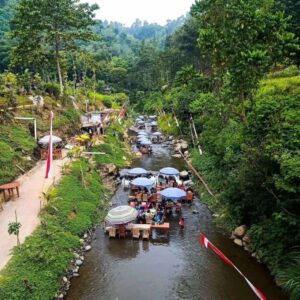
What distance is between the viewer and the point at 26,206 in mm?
24688

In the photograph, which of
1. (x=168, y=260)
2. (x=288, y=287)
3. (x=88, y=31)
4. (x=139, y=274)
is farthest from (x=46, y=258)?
(x=88, y=31)

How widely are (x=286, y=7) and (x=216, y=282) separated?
3673cm

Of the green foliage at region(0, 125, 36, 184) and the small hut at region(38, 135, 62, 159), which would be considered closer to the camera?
the green foliage at region(0, 125, 36, 184)

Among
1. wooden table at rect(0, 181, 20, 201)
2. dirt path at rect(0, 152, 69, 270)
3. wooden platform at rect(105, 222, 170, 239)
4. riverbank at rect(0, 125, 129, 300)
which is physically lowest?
wooden platform at rect(105, 222, 170, 239)

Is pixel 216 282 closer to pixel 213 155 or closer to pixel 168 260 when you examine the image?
pixel 168 260

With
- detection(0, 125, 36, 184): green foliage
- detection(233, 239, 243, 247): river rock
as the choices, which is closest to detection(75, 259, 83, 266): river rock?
detection(0, 125, 36, 184): green foliage

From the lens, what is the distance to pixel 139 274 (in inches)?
Answer: 792

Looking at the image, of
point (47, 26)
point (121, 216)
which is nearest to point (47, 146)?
point (121, 216)

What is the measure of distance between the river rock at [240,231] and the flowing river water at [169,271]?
0.76 m

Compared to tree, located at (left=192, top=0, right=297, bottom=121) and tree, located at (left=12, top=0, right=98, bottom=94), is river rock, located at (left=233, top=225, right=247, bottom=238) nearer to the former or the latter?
tree, located at (left=192, top=0, right=297, bottom=121)

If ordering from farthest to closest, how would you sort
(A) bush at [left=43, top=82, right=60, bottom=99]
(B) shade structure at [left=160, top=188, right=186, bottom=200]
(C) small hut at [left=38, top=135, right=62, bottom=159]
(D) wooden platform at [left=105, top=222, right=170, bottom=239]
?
(A) bush at [left=43, top=82, right=60, bottom=99], (C) small hut at [left=38, top=135, right=62, bottom=159], (B) shade structure at [left=160, top=188, right=186, bottom=200], (D) wooden platform at [left=105, top=222, right=170, bottom=239]

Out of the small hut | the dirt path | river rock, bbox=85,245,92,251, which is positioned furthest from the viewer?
the small hut

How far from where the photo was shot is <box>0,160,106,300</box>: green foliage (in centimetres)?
1688

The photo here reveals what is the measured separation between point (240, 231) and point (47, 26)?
35892 mm
